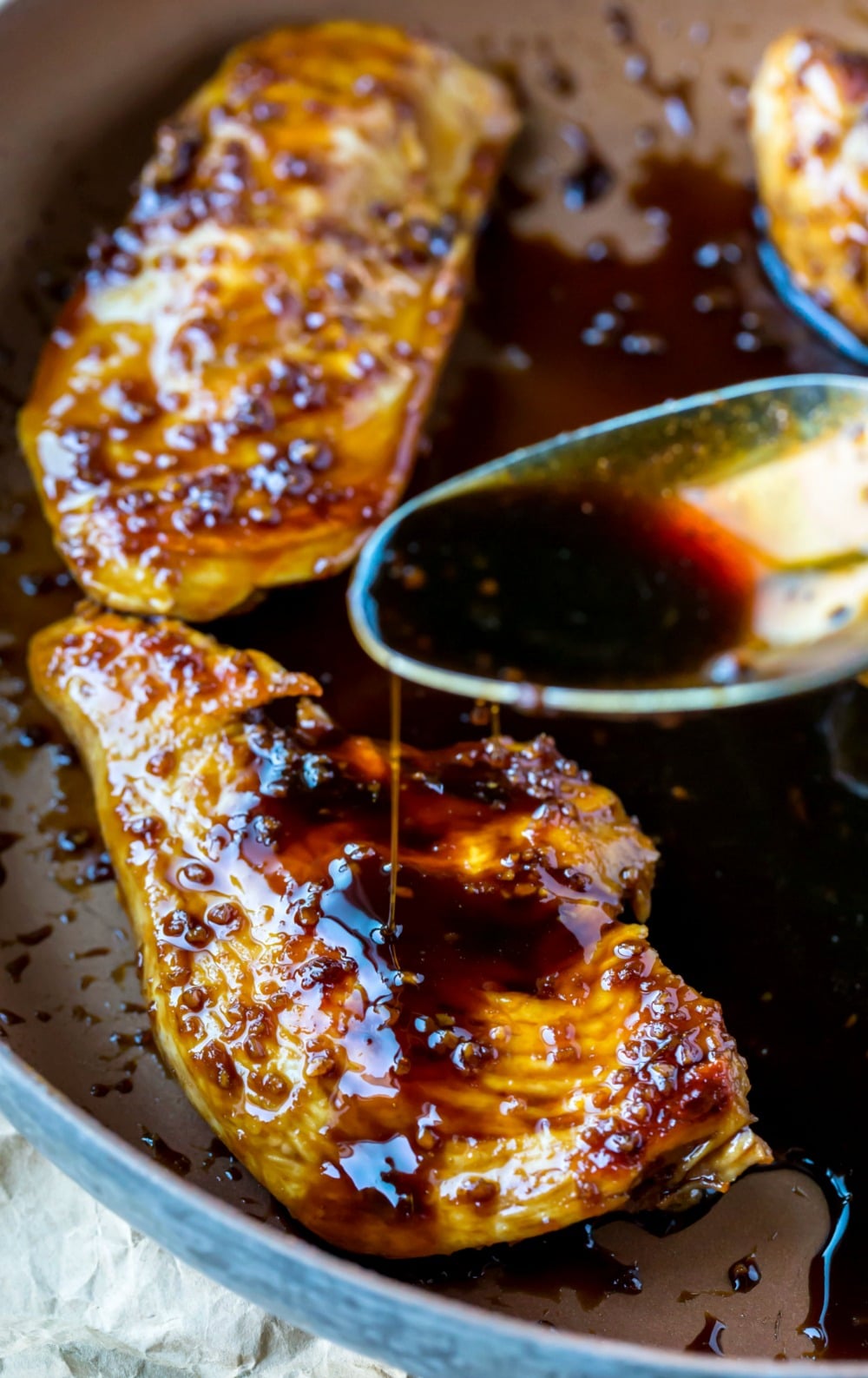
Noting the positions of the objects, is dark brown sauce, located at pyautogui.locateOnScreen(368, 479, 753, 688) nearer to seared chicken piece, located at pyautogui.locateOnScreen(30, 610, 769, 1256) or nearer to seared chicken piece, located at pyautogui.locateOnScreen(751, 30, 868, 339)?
seared chicken piece, located at pyautogui.locateOnScreen(30, 610, 769, 1256)

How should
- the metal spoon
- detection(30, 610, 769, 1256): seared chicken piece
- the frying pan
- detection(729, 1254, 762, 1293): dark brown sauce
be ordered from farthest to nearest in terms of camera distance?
the metal spoon, detection(729, 1254, 762, 1293): dark brown sauce, detection(30, 610, 769, 1256): seared chicken piece, the frying pan

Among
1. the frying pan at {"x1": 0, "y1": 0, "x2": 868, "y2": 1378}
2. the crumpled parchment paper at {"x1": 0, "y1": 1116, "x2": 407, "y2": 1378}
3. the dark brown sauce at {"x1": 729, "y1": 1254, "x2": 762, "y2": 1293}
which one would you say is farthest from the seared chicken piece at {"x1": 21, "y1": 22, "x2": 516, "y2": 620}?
the dark brown sauce at {"x1": 729, "y1": 1254, "x2": 762, "y2": 1293}

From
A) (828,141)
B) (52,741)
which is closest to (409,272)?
(828,141)

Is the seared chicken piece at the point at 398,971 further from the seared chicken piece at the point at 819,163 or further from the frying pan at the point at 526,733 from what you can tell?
the seared chicken piece at the point at 819,163

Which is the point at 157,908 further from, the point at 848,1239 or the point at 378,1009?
the point at 848,1239

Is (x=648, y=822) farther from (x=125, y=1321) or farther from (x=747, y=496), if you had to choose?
(x=125, y=1321)

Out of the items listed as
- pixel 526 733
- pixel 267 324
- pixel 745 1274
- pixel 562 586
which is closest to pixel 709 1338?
pixel 745 1274
